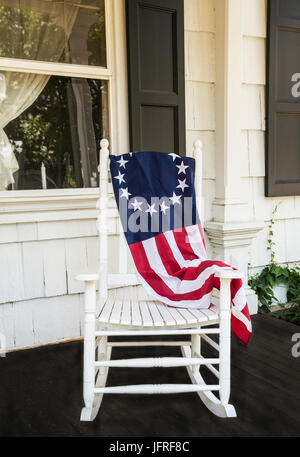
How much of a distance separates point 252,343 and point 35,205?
1398mm

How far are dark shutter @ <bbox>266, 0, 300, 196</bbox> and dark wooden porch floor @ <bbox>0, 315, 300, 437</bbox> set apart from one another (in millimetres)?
1122

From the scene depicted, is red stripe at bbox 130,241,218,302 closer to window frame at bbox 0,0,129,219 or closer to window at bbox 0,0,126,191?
window frame at bbox 0,0,129,219

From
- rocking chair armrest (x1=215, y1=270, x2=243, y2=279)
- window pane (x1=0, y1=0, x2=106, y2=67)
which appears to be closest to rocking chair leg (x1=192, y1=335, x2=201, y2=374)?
rocking chair armrest (x1=215, y1=270, x2=243, y2=279)

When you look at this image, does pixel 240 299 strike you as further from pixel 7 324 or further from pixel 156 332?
pixel 7 324

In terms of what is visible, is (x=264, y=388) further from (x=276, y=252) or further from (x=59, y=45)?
(x=59, y=45)

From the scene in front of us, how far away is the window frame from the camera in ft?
6.81

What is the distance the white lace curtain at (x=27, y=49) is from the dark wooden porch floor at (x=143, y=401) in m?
0.96

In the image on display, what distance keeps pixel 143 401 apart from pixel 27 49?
1816 millimetres

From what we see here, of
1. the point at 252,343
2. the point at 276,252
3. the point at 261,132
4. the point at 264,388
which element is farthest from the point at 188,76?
the point at 264,388

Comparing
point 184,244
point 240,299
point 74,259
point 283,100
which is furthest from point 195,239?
point 283,100

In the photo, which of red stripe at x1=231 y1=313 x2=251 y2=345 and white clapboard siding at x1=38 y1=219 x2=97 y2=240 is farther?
white clapboard siding at x1=38 y1=219 x2=97 y2=240

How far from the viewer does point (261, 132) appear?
2629 millimetres

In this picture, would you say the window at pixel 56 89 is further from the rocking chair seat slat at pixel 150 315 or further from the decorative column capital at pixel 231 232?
the rocking chair seat slat at pixel 150 315

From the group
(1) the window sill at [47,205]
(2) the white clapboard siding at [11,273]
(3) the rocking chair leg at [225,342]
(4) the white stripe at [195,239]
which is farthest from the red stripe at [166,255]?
(2) the white clapboard siding at [11,273]
